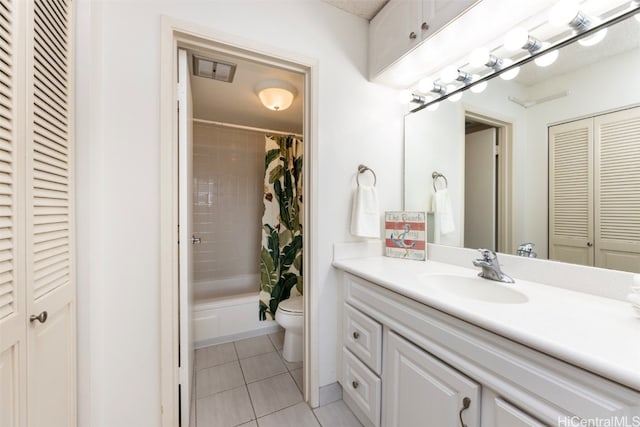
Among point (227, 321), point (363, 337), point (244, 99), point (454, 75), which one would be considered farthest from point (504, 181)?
point (227, 321)

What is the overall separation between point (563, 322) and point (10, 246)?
1.48 m

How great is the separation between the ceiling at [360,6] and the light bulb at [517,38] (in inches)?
29.6

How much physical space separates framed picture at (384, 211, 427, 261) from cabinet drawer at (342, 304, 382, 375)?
0.48 meters

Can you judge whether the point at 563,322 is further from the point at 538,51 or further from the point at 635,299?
the point at 538,51

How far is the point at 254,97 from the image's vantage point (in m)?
2.18

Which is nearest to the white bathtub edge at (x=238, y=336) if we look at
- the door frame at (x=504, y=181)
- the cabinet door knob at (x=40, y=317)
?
the cabinet door knob at (x=40, y=317)

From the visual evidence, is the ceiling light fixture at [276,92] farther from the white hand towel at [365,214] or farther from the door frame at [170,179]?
the white hand towel at [365,214]

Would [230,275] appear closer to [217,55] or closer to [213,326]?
[213,326]

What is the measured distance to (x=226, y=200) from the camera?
298cm

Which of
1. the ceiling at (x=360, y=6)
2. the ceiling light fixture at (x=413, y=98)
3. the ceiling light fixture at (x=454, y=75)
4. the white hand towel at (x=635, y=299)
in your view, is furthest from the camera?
the ceiling light fixture at (x=413, y=98)

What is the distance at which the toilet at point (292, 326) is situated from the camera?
1.79 meters

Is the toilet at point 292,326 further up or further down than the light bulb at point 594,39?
further down

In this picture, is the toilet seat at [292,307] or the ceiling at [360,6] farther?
the toilet seat at [292,307]

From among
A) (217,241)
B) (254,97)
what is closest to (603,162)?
(254,97)
